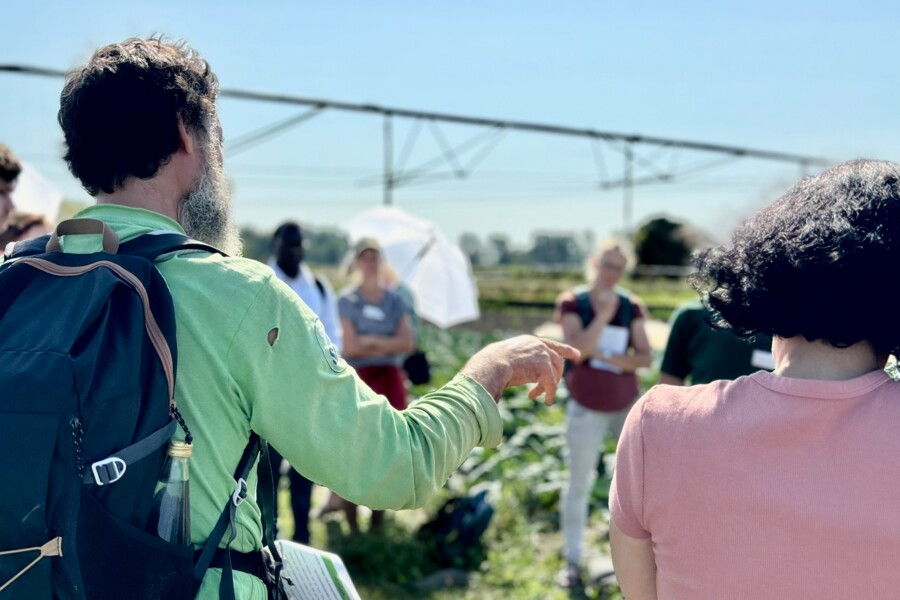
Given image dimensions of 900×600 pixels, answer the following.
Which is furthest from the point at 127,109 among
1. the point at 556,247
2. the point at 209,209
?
the point at 556,247

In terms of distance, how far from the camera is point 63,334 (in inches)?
51.6

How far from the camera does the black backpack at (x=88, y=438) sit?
128 centimetres

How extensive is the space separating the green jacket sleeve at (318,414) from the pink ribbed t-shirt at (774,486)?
0.46 metres

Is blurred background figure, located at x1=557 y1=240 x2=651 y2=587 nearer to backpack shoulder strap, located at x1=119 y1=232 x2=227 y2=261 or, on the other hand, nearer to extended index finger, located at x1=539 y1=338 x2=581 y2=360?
extended index finger, located at x1=539 y1=338 x2=581 y2=360

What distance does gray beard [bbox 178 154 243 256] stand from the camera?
5.35 ft

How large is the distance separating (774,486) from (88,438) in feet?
3.75

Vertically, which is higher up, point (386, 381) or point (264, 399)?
point (264, 399)

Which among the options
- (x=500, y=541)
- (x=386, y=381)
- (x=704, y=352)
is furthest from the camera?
(x=500, y=541)

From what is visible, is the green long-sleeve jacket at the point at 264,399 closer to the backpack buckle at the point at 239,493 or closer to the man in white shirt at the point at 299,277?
the backpack buckle at the point at 239,493

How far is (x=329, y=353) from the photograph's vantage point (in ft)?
4.84

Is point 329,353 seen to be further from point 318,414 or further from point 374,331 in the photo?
point 374,331

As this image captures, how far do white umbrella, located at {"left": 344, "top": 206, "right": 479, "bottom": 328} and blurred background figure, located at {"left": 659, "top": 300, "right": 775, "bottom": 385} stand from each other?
13.8 ft

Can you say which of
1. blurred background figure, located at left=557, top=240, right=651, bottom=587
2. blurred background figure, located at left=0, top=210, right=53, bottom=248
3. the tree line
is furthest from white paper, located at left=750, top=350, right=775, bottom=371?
the tree line

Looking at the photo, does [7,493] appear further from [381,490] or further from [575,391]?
[575,391]
